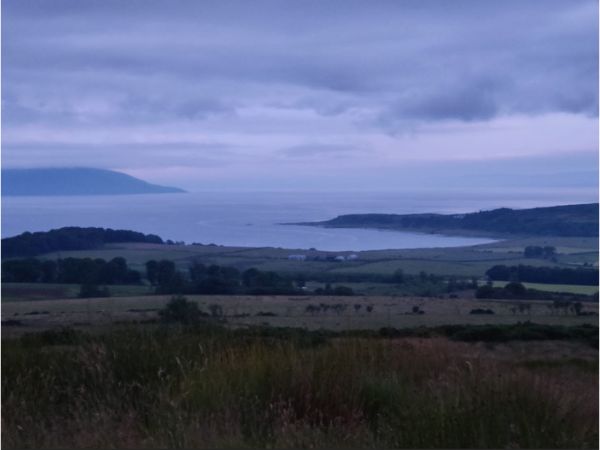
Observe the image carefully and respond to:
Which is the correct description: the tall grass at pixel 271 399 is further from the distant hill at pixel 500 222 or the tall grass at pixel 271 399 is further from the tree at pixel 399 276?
the distant hill at pixel 500 222

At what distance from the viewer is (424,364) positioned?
779 centimetres

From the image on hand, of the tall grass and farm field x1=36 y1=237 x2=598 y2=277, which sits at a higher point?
farm field x1=36 y1=237 x2=598 y2=277

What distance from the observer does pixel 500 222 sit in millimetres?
31016

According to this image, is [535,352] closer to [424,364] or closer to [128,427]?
[424,364]

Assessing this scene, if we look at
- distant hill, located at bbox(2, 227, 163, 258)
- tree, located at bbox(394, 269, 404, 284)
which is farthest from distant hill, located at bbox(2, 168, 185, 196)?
tree, located at bbox(394, 269, 404, 284)

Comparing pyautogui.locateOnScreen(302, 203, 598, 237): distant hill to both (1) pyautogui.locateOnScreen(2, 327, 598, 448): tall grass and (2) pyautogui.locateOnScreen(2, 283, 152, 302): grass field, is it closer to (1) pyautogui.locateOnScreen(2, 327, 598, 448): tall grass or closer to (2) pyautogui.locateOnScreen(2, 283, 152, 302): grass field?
(2) pyautogui.locateOnScreen(2, 283, 152, 302): grass field

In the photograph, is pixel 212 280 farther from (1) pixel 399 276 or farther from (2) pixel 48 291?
(1) pixel 399 276

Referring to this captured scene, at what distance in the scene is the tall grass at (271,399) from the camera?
536 centimetres

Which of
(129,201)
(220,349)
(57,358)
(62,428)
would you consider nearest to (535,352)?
(220,349)

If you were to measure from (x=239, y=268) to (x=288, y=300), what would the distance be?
16.6 feet

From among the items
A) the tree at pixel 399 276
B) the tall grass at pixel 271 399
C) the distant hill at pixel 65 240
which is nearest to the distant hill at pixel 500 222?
the tree at pixel 399 276

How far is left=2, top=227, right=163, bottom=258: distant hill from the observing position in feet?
72.5

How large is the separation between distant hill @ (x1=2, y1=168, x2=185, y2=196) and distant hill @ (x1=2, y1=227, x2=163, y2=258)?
1.73 metres

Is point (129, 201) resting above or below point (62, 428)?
above
